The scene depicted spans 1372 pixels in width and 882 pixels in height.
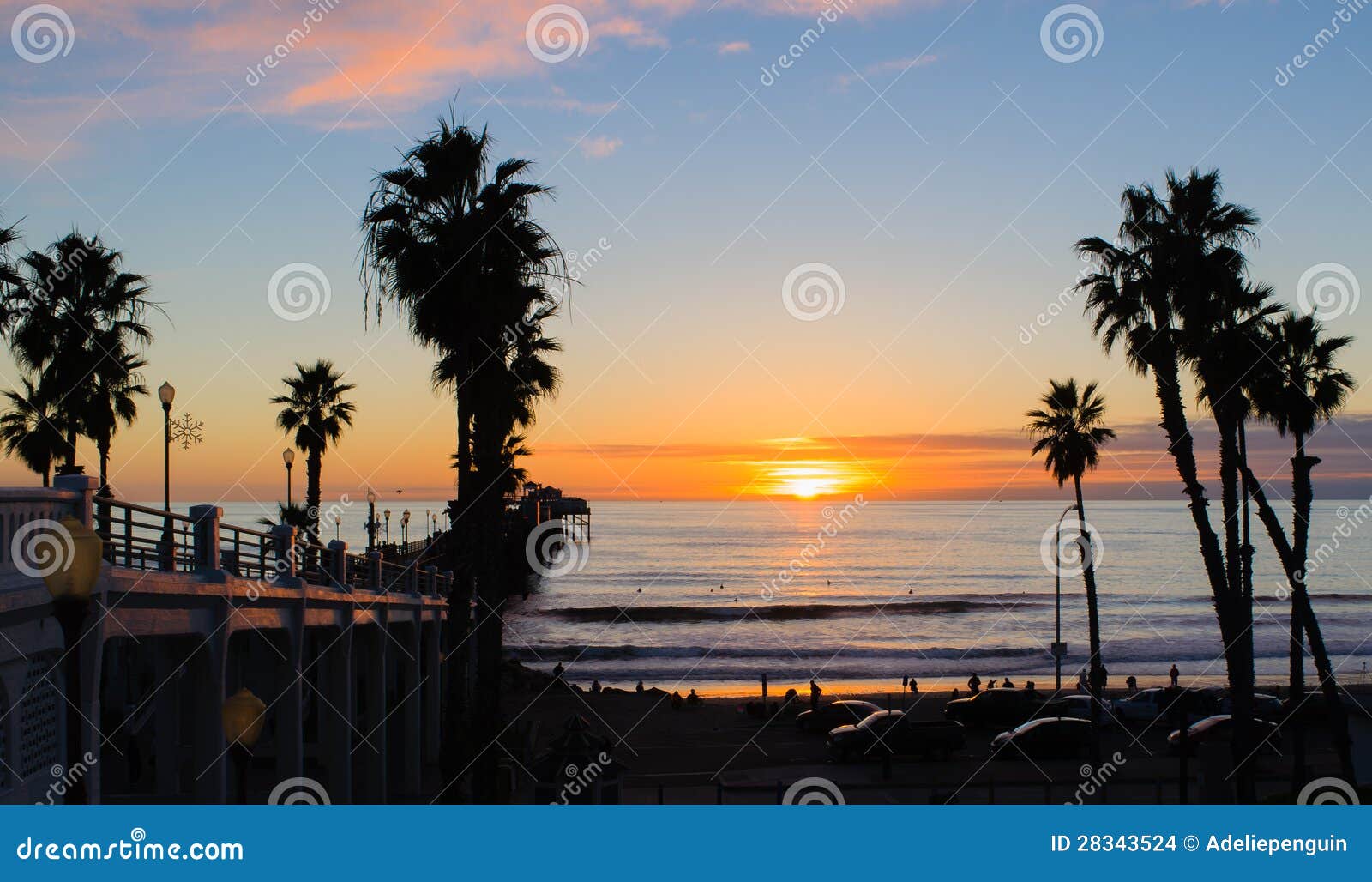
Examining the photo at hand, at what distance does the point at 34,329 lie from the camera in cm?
2758

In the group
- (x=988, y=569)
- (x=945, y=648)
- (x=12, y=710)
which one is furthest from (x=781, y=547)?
(x=12, y=710)

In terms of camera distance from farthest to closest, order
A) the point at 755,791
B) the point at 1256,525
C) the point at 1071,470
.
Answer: the point at 1256,525 < the point at 1071,470 < the point at 755,791

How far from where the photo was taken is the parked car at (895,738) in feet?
102

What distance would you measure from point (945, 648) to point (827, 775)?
156 feet

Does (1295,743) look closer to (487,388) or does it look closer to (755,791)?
(755,791)

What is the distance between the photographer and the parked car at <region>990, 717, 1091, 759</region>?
32.1 m
